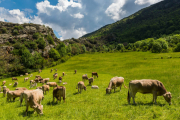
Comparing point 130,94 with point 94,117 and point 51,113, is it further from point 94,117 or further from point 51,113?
point 51,113

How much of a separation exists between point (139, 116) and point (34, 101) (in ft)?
34.1

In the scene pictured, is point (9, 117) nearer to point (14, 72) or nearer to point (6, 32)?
point (14, 72)

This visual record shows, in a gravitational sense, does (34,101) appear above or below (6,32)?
below

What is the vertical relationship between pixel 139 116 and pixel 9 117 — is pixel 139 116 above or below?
above

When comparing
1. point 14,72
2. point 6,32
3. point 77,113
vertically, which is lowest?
point 14,72

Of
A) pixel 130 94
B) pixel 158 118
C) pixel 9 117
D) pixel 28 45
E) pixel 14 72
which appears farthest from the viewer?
pixel 28 45

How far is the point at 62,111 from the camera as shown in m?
10.2

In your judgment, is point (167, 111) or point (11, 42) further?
point (11, 42)

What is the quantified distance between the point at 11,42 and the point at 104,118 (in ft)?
434

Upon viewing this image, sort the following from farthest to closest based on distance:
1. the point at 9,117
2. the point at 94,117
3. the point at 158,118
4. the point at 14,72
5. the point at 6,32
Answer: the point at 6,32 → the point at 14,72 → the point at 9,117 → the point at 94,117 → the point at 158,118

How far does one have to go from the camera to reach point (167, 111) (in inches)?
353

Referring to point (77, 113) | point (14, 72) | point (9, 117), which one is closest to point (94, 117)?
point (77, 113)

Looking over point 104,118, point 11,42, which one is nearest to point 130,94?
point 104,118

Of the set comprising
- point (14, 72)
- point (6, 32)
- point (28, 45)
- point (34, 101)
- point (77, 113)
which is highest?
point (6, 32)
